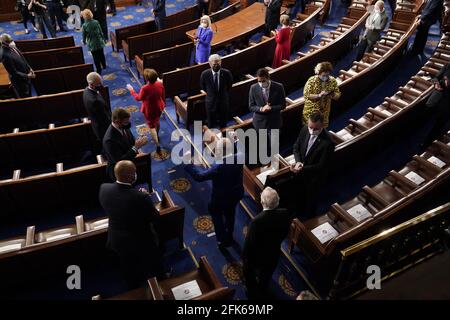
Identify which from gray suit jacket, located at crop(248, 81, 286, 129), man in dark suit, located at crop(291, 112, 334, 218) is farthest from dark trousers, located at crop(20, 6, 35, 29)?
man in dark suit, located at crop(291, 112, 334, 218)

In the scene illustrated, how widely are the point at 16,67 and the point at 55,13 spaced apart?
3.21 metres

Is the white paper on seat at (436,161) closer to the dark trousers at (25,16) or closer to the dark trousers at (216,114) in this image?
the dark trousers at (216,114)

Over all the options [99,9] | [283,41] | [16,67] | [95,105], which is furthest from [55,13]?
[95,105]

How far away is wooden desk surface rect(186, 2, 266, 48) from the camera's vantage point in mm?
5488

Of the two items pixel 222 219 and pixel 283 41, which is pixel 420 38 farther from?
pixel 222 219

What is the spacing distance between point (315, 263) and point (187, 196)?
1.27 meters

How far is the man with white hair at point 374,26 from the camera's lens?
15.1 feet

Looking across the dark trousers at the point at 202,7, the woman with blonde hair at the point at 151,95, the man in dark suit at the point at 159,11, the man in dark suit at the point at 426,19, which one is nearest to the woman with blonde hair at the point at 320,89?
the woman with blonde hair at the point at 151,95

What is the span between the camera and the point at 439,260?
1745 mm

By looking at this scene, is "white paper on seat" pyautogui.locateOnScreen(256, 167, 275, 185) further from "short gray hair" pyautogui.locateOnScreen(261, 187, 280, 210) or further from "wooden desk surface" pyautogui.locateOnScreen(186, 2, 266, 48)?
"wooden desk surface" pyautogui.locateOnScreen(186, 2, 266, 48)

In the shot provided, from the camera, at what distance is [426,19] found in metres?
4.97

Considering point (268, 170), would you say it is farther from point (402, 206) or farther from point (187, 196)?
point (402, 206)

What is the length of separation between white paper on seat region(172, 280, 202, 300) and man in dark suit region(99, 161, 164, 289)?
20cm
